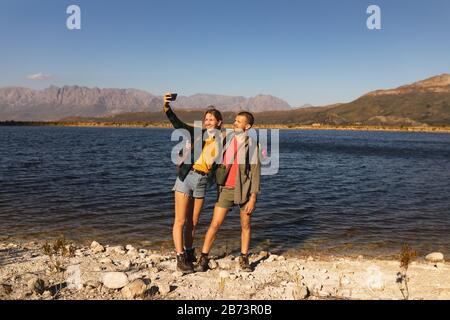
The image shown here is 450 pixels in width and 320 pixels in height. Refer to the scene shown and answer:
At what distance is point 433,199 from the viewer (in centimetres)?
2058

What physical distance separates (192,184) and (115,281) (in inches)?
88.6

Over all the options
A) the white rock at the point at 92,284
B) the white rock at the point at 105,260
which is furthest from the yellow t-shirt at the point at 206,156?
the white rock at the point at 105,260

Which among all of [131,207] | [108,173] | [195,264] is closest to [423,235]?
[195,264]

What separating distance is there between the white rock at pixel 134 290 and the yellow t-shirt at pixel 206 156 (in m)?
2.36

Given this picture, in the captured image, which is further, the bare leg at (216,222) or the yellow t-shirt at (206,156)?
the bare leg at (216,222)

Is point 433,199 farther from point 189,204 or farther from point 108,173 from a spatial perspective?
point 108,173

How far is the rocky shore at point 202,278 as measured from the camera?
262 inches

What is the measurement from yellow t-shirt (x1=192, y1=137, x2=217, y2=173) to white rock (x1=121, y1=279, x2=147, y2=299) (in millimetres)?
2359

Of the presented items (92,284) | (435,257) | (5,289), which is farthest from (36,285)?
(435,257)

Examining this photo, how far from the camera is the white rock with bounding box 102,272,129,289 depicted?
679 centimetres

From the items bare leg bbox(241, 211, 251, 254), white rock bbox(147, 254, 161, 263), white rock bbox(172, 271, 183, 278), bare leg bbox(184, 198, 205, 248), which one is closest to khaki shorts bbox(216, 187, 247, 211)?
bare leg bbox(241, 211, 251, 254)

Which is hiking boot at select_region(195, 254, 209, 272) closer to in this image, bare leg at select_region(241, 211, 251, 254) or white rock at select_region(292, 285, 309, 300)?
bare leg at select_region(241, 211, 251, 254)

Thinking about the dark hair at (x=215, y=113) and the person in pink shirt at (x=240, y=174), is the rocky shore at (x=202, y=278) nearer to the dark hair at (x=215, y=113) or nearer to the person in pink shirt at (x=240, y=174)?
the person in pink shirt at (x=240, y=174)
